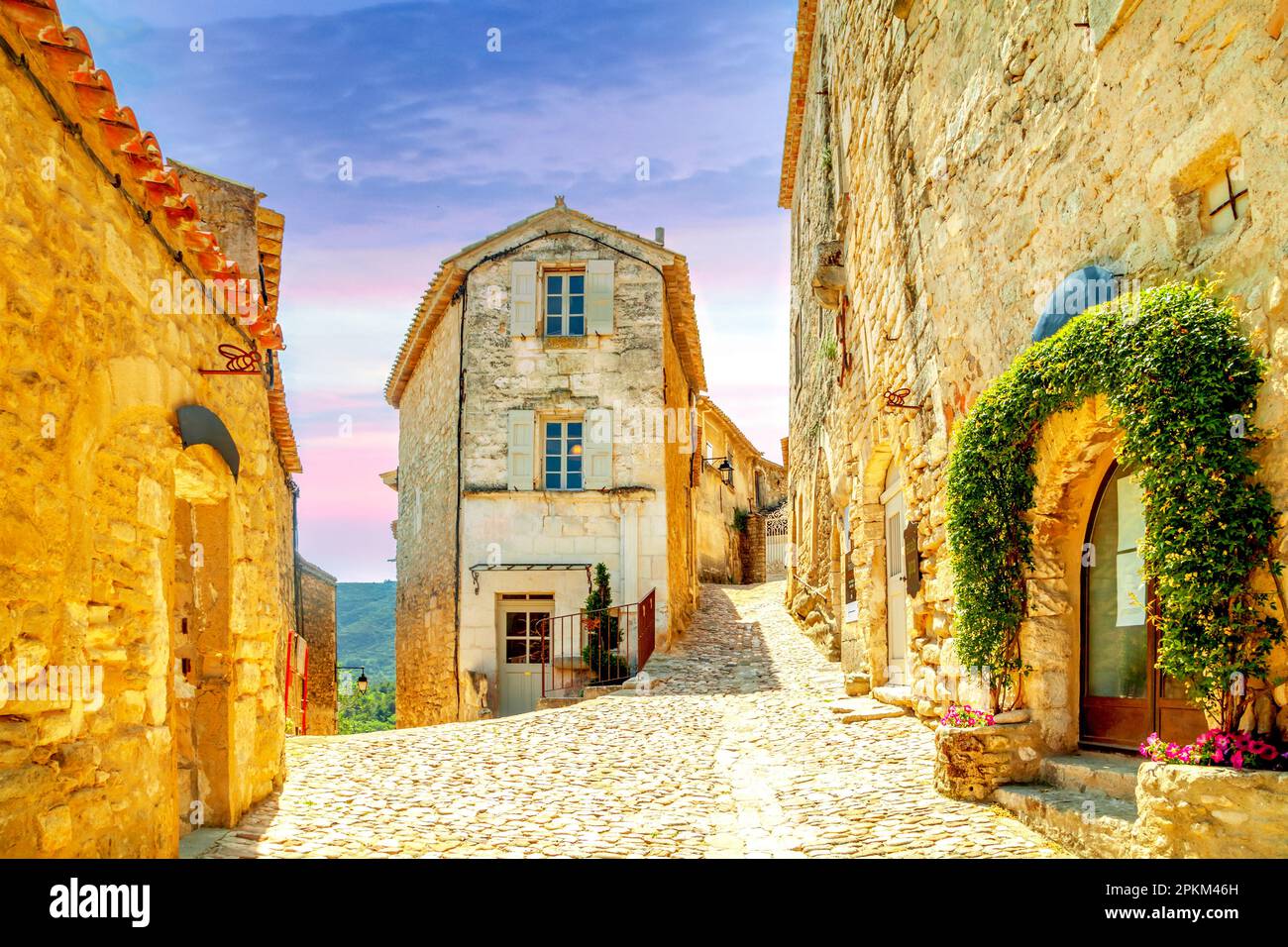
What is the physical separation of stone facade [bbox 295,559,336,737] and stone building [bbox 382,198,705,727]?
261 cm

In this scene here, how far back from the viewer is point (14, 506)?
3.20 metres

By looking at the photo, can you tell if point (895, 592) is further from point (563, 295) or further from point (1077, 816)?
point (563, 295)

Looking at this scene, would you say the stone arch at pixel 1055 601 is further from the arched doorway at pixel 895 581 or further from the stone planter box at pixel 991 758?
the arched doorway at pixel 895 581

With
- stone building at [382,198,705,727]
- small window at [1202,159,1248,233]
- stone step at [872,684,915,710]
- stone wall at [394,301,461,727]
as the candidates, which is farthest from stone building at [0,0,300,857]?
stone wall at [394,301,461,727]

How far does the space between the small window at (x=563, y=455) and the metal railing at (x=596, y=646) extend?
2124 millimetres

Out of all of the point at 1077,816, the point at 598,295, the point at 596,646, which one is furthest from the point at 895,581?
the point at 598,295

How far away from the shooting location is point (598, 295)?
15.8 meters

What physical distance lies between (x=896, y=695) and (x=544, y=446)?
322 inches

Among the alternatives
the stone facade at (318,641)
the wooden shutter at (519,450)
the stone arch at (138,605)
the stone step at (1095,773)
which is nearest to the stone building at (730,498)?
the wooden shutter at (519,450)

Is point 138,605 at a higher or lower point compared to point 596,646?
higher

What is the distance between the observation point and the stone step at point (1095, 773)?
4676mm

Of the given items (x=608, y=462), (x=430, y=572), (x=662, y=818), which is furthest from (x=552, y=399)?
(x=662, y=818)
